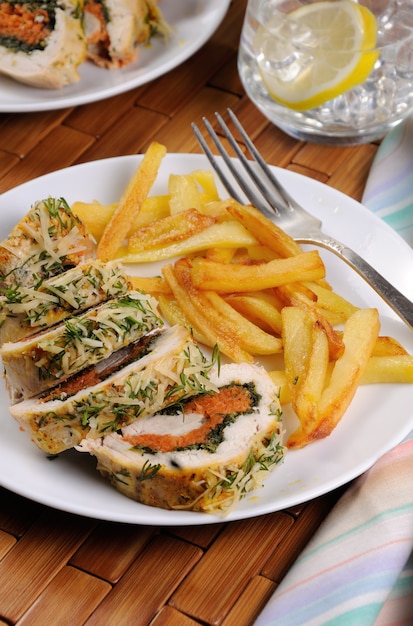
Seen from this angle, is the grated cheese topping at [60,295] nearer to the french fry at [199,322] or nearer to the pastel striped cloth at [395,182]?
the french fry at [199,322]

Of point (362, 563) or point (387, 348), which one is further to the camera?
point (387, 348)

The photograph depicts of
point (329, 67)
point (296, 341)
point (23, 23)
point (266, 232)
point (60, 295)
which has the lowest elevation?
point (296, 341)

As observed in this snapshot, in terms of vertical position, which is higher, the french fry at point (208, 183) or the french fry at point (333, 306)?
the french fry at point (208, 183)

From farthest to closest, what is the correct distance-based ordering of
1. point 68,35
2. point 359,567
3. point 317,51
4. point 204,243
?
point 68,35 < point 317,51 < point 204,243 < point 359,567

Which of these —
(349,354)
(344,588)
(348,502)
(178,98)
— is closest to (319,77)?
(178,98)

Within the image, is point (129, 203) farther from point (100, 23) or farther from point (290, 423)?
point (100, 23)

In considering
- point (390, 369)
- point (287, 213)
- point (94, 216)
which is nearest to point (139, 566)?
point (390, 369)

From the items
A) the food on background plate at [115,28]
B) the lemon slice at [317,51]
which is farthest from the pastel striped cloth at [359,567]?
the food on background plate at [115,28]
